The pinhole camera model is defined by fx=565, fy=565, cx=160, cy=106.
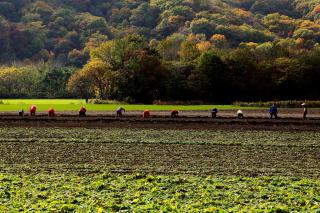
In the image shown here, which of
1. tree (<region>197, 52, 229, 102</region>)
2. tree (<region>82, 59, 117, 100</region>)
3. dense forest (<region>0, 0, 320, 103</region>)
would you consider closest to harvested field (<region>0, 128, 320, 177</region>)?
tree (<region>197, 52, 229, 102</region>)

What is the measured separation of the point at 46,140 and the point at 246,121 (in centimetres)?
1769

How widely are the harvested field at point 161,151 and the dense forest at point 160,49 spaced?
4351 centimetres

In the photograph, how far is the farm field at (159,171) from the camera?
60.2 ft

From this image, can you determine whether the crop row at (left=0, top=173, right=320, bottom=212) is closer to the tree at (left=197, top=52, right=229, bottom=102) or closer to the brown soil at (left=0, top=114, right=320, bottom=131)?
the brown soil at (left=0, top=114, right=320, bottom=131)

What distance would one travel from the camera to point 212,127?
43.0 meters

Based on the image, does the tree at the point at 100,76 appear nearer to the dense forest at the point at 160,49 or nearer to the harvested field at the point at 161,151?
the dense forest at the point at 160,49

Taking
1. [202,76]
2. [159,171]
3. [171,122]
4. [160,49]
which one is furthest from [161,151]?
[160,49]

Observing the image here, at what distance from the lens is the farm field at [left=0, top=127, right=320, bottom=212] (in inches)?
Answer: 723

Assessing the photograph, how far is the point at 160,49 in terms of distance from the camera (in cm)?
10875

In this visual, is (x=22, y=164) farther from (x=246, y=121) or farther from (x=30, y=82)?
(x=30, y=82)

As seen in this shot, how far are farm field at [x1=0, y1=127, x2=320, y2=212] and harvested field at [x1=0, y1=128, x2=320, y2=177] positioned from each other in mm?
48

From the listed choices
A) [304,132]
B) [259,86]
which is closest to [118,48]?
[259,86]

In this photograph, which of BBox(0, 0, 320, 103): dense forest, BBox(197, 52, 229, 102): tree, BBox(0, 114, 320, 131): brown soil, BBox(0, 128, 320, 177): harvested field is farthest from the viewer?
BBox(0, 0, 320, 103): dense forest

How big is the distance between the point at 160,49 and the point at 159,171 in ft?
280
